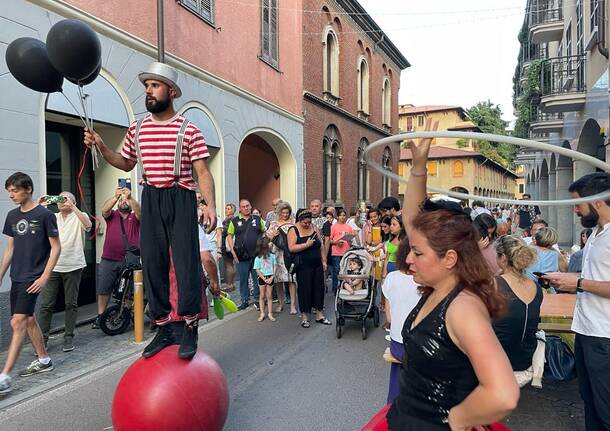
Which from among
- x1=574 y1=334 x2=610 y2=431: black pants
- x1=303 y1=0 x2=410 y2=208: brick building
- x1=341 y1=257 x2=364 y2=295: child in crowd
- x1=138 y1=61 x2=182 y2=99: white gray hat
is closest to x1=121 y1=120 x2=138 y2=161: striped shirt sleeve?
x1=138 y1=61 x2=182 y2=99: white gray hat

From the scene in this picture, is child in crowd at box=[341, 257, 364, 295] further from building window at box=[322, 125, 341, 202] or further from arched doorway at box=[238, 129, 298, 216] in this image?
building window at box=[322, 125, 341, 202]

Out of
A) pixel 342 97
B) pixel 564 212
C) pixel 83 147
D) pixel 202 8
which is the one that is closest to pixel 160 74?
pixel 83 147

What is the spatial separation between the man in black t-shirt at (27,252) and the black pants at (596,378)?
5116mm

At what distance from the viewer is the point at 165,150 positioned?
336 cm

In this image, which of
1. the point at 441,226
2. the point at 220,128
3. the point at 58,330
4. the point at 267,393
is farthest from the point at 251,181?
the point at 441,226

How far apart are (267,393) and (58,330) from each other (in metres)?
4.08

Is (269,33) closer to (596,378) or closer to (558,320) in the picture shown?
(558,320)

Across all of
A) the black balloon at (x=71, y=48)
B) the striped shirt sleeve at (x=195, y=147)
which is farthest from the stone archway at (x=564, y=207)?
the black balloon at (x=71, y=48)

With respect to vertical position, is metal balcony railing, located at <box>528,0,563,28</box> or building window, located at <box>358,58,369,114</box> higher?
metal balcony railing, located at <box>528,0,563,28</box>

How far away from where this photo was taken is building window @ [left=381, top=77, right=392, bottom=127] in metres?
29.6

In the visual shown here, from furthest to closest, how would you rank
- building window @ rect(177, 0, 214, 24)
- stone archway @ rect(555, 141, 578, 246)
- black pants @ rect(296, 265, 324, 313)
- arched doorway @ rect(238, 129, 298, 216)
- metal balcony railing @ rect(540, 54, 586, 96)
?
stone archway @ rect(555, 141, 578, 246)
arched doorway @ rect(238, 129, 298, 216)
metal balcony railing @ rect(540, 54, 586, 96)
building window @ rect(177, 0, 214, 24)
black pants @ rect(296, 265, 324, 313)

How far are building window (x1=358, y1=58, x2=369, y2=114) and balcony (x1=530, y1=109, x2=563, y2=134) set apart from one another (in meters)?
8.36

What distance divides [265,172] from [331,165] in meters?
4.30

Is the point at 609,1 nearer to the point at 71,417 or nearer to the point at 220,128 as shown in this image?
the point at 220,128
